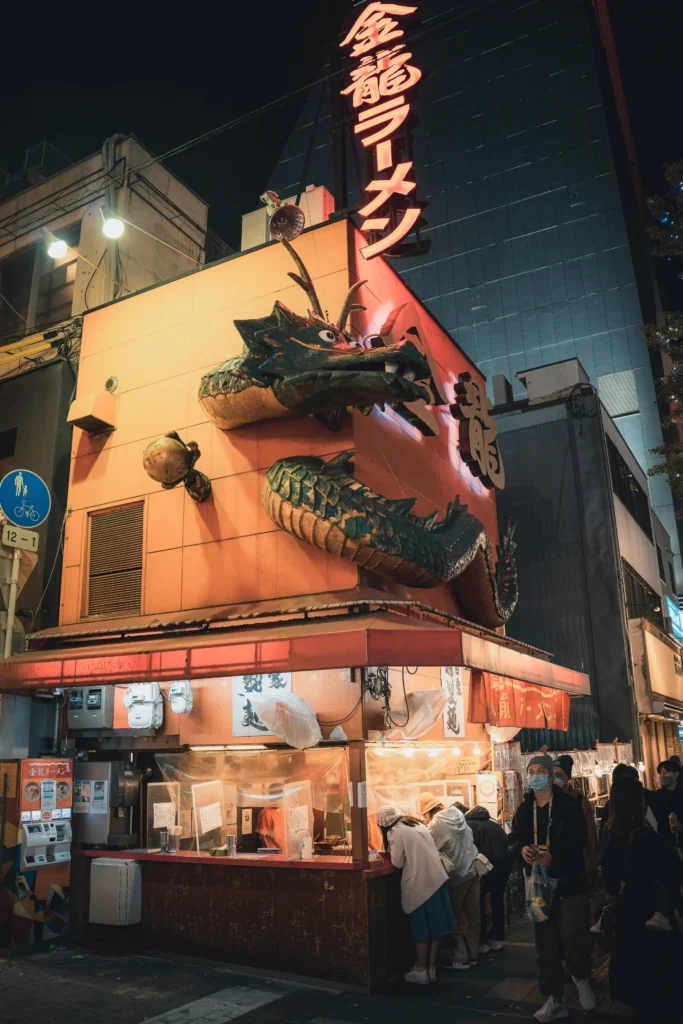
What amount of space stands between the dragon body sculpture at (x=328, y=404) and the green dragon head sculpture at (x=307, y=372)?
12 millimetres

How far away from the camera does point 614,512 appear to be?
1970cm

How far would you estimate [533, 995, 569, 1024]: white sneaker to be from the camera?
6516 mm

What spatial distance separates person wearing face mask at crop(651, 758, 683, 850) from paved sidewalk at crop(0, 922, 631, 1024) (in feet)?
5.78

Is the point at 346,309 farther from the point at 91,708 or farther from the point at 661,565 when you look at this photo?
the point at 661,565

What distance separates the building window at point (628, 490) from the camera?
71.4 ft

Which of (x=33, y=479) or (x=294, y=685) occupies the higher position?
(x=33, y=479)

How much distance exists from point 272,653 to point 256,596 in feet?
5.03

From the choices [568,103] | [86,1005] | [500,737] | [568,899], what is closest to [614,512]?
[500,737]

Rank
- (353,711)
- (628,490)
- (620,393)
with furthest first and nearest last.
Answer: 1. (620,393)
2. (628,490)
3. (353,711)

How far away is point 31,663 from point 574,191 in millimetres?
39387

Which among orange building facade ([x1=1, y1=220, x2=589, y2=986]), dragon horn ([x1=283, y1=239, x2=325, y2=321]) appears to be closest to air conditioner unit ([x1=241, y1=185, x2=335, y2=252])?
orange building facade ([x1=1, y1=220, x2=589, y2=986])

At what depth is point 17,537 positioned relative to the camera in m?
10.5

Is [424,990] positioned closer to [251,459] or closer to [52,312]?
[251,459]

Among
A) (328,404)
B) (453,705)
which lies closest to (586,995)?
(453,705)
